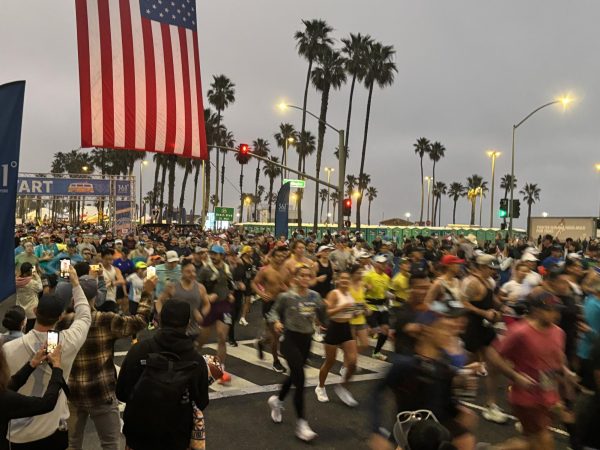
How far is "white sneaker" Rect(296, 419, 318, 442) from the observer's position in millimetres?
5770

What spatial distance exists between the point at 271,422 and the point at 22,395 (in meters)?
3.99

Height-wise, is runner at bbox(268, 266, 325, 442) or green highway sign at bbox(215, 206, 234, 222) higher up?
green highway sign at bbox(215, 206, 234, 222)

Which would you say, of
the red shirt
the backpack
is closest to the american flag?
the backpack

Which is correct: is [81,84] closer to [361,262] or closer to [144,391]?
[361,262]

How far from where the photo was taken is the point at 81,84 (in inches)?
436

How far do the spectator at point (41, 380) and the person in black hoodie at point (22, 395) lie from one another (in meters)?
0.13

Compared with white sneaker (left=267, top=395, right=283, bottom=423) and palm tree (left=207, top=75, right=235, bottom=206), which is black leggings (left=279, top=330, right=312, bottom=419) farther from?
palm tree (left=207, top=75, right=235, bottom=206)

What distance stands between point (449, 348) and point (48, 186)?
32976 millimetres

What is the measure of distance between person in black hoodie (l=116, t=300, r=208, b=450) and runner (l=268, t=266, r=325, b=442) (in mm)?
2914

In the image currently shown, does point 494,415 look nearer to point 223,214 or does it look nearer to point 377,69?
point 223,214

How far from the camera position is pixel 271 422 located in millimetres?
6371

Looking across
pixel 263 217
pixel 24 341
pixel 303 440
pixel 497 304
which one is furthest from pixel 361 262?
pixel 263 217

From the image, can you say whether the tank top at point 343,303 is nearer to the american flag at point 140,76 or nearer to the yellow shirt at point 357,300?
the yellow shirt at point 357,300

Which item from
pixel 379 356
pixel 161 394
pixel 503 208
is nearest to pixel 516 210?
pixel 503 208
